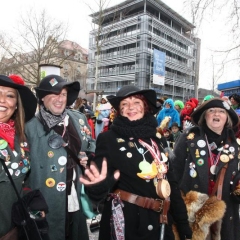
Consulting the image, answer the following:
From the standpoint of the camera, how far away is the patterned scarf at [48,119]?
257 cm

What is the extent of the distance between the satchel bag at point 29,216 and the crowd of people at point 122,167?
3 cm

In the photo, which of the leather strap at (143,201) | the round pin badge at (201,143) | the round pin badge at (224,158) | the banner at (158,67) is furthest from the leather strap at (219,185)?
the banner at (158,67)

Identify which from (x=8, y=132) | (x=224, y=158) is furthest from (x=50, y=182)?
(x=224, y=158)

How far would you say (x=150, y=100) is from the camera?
2.29m

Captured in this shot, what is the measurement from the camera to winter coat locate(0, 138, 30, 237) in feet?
5.97

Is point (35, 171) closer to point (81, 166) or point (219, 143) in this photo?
point (81, 166)

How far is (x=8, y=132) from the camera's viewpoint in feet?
6.61

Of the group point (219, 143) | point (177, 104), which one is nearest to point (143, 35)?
point (177, 104)

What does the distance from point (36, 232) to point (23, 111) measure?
1.04 metres

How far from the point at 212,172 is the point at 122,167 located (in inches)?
44.9

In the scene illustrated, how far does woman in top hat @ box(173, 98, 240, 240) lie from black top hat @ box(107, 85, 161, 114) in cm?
79

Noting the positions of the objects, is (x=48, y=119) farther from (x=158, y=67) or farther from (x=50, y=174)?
(x=158, y=67)

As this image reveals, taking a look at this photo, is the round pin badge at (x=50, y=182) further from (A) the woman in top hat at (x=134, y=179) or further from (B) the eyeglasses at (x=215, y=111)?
(B) the eyeglasses at (x=215, y=111)

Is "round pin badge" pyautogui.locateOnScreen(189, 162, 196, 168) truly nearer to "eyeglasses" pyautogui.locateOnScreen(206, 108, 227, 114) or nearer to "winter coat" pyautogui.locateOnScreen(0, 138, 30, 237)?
"eyeglasses" pyautogui.locateOnScreen(206, 108, 227, 114)
